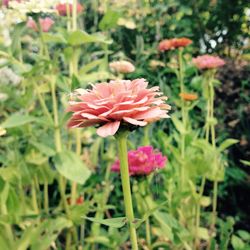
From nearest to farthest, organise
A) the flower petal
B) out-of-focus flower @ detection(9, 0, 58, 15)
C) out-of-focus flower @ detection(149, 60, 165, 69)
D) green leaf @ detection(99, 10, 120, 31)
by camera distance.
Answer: the flower petal < out-of-focus flower @ detection(9, 0, 58, 15) < green leaf @ detection(99, 10, 120, 31) < out-of-focus flower @ detection(149, 60, 165, 69)

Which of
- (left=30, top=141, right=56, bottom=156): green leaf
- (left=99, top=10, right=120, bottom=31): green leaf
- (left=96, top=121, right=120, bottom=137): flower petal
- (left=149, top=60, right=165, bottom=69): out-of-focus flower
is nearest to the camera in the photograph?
(left=96, top=121, right=120, bottom=137): flower petal

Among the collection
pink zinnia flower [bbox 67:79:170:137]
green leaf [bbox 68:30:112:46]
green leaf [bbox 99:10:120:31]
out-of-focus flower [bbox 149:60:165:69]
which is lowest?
out-of-focus flower [bbox 149:60:165:69]

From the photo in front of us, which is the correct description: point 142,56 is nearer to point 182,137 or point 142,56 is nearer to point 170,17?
point 170,17

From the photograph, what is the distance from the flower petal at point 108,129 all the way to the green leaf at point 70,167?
0.55 meters

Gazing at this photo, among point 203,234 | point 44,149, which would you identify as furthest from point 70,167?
point 203,234

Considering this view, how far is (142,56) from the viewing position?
1.92m

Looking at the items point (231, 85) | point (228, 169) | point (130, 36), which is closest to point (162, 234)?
point (228, 169)

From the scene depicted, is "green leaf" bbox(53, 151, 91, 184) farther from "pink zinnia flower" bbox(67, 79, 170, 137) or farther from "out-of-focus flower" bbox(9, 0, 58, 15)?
"pink zinnia flower" bbox(67, 79, 170, 137)

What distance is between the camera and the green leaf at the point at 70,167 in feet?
3.42

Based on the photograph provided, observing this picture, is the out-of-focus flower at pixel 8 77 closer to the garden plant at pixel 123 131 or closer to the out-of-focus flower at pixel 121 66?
the garden plant at pixel 123 131

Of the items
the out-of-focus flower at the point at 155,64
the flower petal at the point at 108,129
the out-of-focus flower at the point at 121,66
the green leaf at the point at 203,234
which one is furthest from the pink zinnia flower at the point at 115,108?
the out-of-focus flower at the point at 155,64

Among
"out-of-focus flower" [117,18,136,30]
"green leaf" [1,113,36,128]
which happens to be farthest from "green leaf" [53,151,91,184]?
"out-of-focus flower" [117,18,136,30]

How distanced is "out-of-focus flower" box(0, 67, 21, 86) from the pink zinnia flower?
0.82 metres

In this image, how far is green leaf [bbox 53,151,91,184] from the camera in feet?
3.42
